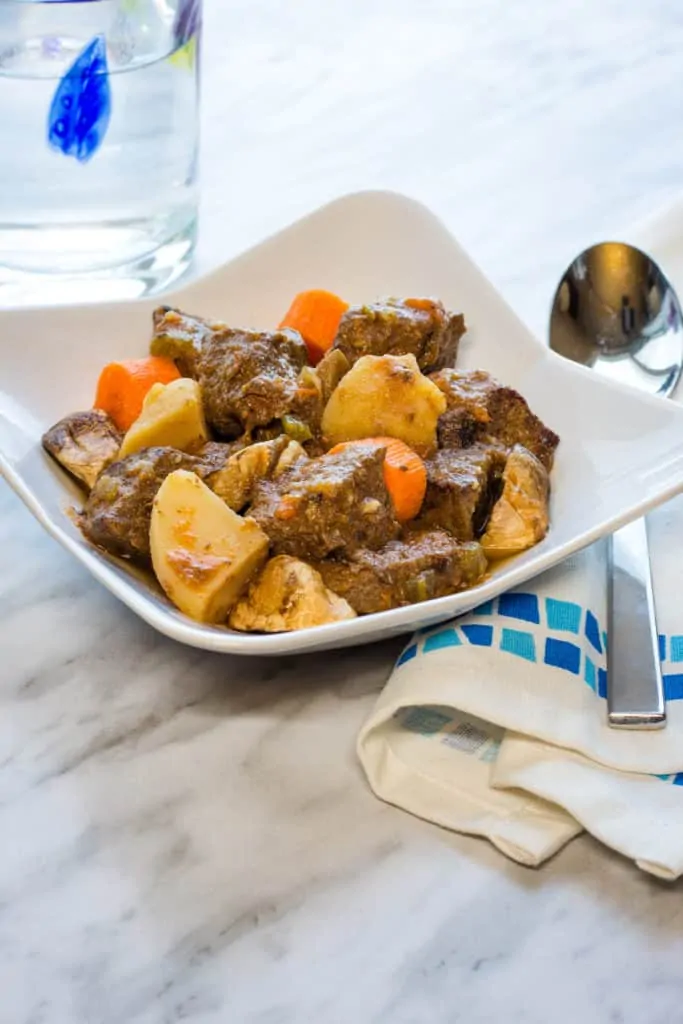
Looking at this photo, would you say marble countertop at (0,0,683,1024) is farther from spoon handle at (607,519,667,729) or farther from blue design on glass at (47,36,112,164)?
blue design on glass at (47,36,112,164)

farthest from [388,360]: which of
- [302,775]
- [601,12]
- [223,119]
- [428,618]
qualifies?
[601,12]

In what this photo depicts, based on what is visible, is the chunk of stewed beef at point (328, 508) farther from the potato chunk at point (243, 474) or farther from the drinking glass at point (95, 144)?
the drinking glass at point (95, 144)

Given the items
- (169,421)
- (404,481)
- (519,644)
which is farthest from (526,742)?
(169,421)

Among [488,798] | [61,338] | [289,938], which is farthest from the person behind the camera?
[61,338]

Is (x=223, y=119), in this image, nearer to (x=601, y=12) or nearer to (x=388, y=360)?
(x=601, y=12)

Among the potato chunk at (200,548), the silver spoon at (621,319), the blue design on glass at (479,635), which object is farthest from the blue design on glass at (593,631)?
the silver spoon at (621,319)

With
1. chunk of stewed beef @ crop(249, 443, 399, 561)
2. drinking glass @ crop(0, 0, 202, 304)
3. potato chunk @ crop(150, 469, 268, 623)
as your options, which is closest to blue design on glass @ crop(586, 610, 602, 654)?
chunk of stewed beef @ crop(249, 443, 399, 561)
